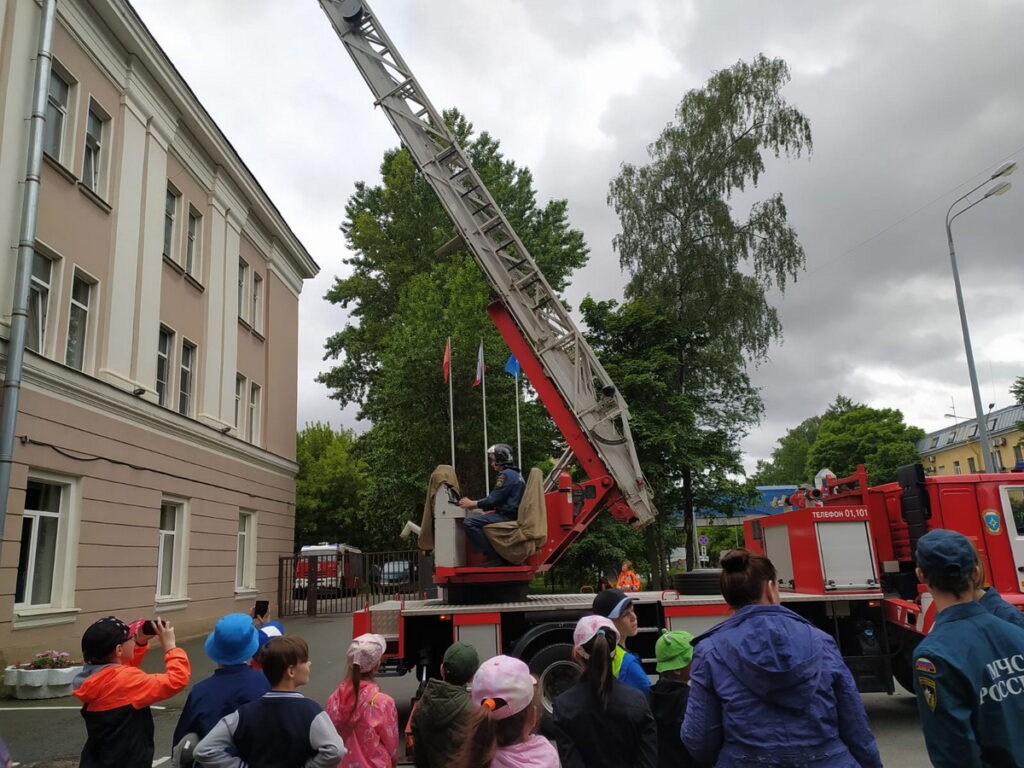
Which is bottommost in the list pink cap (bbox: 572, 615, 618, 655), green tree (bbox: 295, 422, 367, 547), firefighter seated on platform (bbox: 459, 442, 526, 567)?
pink cap (bbox: 572, 615, 618, 655)

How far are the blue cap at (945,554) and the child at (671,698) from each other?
138 cm

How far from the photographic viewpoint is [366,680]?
13.4 ft

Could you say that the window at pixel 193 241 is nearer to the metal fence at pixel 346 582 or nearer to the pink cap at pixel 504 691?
the metal fence at pixel 346 582

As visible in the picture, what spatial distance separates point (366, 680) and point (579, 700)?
1.32 metres

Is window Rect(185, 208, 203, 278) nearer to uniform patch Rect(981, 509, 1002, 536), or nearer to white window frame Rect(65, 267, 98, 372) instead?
white window frame Rect(65, 267, 98, 372)

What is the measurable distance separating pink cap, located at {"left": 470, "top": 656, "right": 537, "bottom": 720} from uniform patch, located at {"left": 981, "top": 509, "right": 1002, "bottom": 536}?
711 centimetres

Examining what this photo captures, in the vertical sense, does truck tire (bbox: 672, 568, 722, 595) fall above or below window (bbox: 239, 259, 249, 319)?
below

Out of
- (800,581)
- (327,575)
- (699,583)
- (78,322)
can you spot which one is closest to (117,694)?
(699,583)

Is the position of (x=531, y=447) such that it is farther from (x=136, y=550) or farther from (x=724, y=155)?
(x=136, y=550)

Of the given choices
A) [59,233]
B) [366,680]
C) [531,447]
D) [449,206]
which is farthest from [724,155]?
[366,680]

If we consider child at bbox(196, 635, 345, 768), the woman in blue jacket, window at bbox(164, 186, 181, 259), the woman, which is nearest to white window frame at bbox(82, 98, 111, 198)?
window at bbox(164, 186, 181, 259)

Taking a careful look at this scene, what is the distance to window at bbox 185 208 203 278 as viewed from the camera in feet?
59.5

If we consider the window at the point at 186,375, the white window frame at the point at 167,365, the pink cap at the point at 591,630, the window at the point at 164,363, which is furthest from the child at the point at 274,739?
the window at the point at 186,375

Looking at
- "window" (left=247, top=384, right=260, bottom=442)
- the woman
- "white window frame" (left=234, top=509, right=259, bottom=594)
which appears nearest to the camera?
the woman
